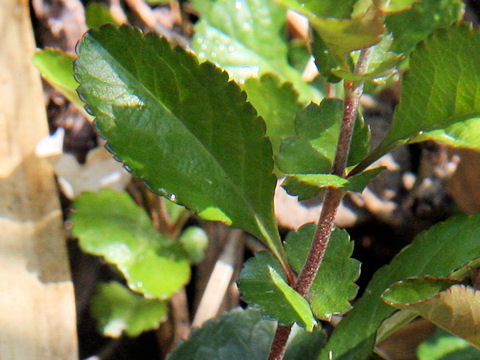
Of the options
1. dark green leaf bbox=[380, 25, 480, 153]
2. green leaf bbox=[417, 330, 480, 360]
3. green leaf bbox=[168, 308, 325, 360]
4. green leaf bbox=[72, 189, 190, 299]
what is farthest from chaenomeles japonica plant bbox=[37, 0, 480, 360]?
green leaf bbox=[72, 189, 190, 299]

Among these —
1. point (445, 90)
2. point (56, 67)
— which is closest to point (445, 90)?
point (445, 90)

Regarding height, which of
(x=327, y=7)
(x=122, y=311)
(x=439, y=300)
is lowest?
(x=122, y=311)

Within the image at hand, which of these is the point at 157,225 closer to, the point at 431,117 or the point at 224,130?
the point at 224,130

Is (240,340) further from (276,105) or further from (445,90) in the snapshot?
(445,90)

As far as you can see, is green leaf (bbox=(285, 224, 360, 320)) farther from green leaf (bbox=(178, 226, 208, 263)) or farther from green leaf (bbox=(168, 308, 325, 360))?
green leaf (bbox=(178, 226, 208, 263))

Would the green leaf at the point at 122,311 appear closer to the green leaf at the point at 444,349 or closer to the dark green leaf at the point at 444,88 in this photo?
the green leaf at the point at 444,349

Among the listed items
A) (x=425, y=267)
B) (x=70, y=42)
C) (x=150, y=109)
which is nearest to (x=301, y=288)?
(x=425, y=267)
